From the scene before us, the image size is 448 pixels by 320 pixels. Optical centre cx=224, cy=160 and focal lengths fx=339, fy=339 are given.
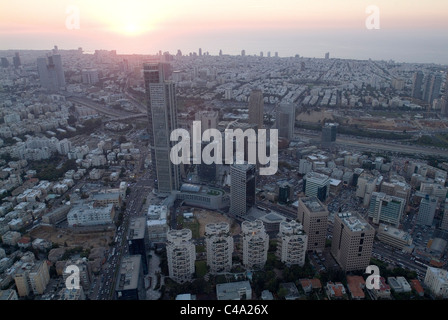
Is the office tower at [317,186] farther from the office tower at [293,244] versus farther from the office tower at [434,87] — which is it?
the office tower at [434,87]

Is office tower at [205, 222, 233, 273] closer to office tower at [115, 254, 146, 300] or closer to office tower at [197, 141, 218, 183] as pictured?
office tower at [115, 254, 146, 300]

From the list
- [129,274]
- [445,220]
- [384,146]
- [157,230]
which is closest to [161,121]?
[157,230]

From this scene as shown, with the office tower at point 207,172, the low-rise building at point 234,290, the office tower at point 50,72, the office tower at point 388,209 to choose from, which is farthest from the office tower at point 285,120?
the office tower at point 50,72

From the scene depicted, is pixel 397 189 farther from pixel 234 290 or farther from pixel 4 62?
pixel 4 62

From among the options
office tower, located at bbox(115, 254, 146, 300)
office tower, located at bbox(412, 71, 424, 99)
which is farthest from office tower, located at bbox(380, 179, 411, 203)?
A: office tower, located at bbox(412, 71, 424, 99)
